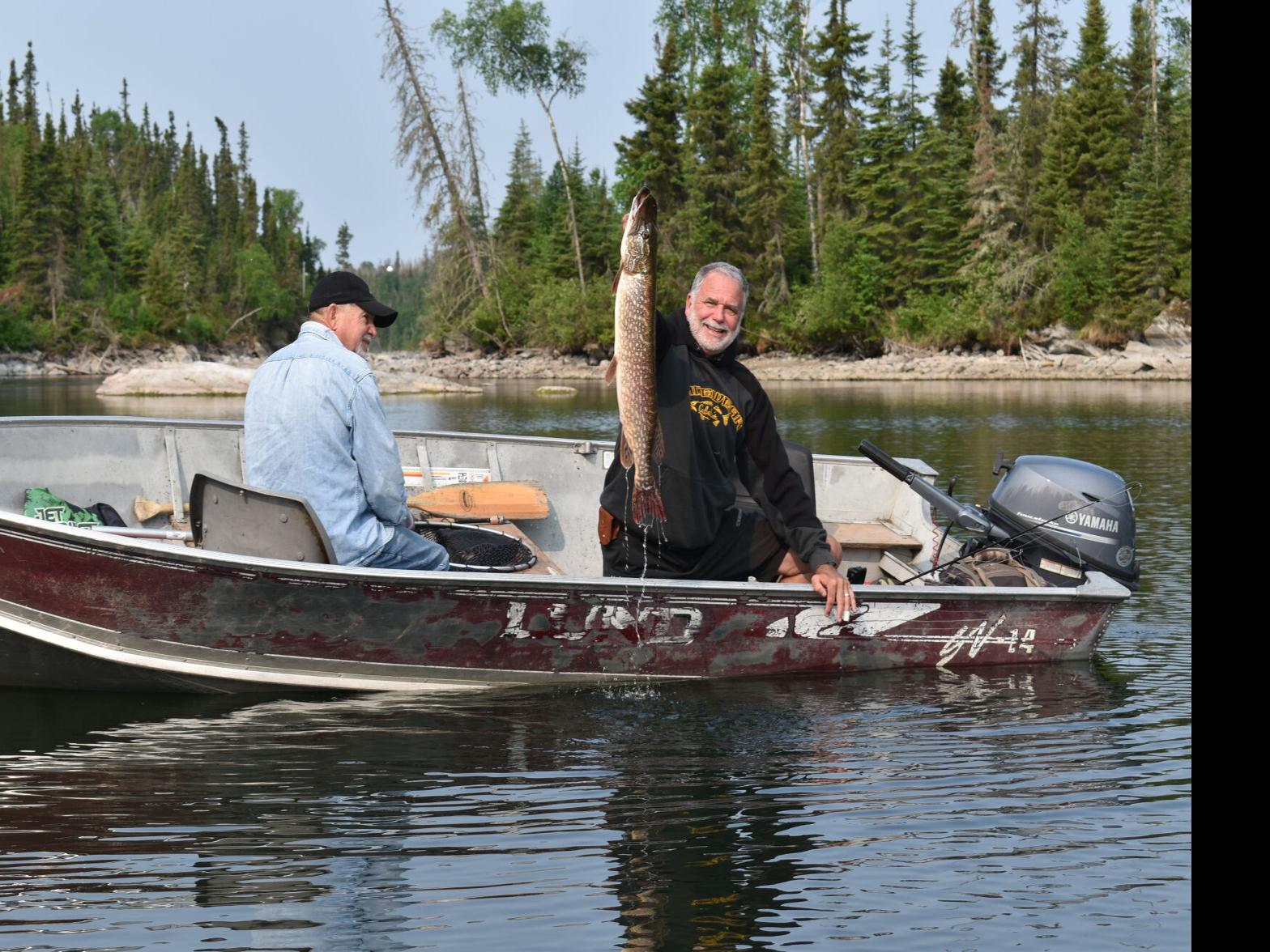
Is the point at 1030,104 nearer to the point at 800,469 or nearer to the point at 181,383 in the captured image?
the point at 181,383

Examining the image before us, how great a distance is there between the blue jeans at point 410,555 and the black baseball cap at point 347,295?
0.98 metres

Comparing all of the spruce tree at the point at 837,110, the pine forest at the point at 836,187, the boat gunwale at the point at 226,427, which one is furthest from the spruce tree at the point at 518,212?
the boat gunwale at the point at 226,427

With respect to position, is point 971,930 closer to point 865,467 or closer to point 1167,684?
point 1167,684

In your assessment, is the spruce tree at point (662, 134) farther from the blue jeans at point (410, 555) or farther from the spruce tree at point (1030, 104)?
the blue jeans at point (410, 555)

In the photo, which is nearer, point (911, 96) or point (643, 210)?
point (643, 210)

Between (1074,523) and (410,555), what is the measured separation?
142 inches

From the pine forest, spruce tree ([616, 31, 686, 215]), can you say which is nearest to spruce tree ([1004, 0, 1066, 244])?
the pine forest

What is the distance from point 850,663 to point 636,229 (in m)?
3.18

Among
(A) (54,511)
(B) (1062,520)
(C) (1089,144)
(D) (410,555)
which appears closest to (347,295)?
(D) (410,555)

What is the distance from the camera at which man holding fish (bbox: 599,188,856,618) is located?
5.66 m

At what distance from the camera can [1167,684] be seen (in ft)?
22.5

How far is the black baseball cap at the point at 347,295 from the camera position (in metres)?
5.76

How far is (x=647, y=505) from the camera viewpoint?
5629mm
